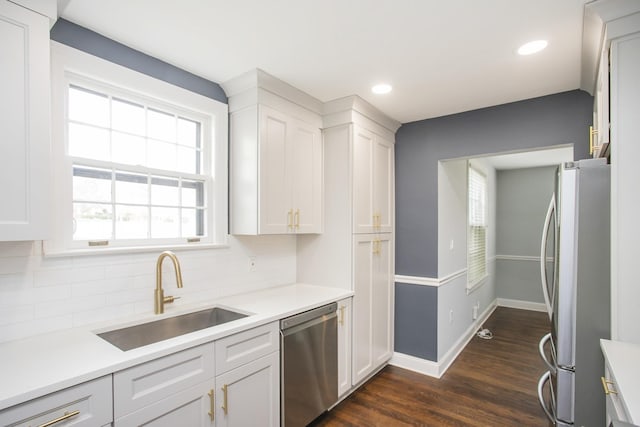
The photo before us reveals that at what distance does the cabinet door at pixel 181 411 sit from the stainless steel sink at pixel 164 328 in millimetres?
480

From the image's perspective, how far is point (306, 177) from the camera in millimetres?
2775

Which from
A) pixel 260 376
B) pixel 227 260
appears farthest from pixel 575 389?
pixel 227 260

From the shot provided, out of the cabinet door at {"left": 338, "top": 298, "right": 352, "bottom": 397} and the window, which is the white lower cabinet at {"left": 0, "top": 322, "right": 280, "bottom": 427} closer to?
the cabinet door at {"left": 338, "top": 298, "right": 352, "bottom": 397}

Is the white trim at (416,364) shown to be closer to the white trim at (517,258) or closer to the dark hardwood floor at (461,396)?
the dark hardwood floor at (461,396)

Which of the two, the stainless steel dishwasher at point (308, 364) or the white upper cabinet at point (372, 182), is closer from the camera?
the stainless steel dishwasher at point (308, 364)

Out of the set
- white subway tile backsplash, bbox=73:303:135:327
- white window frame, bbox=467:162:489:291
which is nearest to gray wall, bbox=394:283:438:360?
white window frame, bbox=467:162:489:291

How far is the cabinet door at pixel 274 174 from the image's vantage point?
2.38 m

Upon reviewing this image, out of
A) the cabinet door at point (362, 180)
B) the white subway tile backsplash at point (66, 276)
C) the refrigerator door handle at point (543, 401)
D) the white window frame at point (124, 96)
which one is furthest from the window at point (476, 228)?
the white subway tile backsplash at point (66, 276)

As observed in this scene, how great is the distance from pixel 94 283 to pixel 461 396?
2876mm

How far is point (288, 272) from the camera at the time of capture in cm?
302

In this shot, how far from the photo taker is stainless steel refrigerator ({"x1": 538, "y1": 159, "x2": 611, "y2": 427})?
1.64 metres

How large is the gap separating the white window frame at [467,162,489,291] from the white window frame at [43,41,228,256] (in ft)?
10.2

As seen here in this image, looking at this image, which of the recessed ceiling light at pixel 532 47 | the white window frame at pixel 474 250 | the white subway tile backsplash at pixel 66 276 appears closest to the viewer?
the white subway tile backsplash at pixel 66 276

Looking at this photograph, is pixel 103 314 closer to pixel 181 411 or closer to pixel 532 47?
pixel 181 411
